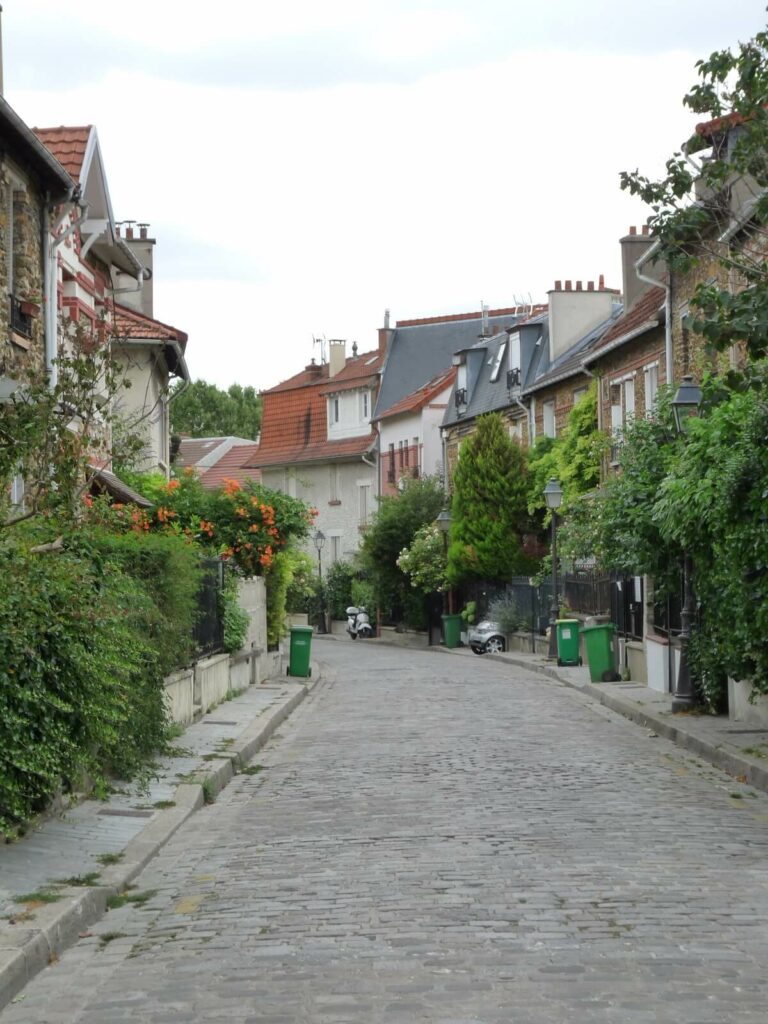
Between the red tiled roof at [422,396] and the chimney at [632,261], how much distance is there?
18603 mm

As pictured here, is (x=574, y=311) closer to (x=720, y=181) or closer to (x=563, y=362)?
(x=563, y=362)

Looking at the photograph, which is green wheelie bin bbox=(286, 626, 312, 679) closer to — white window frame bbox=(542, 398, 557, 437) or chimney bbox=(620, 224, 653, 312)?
chimney bbox=(620, 224, 653, 312)

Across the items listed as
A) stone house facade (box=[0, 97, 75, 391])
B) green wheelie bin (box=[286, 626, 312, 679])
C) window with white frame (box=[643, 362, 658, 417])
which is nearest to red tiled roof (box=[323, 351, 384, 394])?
window with white frame (box=[643, 362, 658, 417])

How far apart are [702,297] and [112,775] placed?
621 centimetres

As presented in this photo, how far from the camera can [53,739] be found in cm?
909

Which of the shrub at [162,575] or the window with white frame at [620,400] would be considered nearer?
the shrub at [162,575]

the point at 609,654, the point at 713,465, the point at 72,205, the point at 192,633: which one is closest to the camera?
the point at 713,465

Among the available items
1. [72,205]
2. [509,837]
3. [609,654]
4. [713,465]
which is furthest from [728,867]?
[609,654]

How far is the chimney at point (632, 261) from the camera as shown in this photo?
34938 mm

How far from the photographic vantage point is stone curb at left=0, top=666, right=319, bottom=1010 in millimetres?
6373

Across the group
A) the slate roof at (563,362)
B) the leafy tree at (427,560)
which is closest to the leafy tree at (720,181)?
the slate roof at (563,362)

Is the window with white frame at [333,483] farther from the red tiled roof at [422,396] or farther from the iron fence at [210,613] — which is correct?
the iron fence at [210,613]

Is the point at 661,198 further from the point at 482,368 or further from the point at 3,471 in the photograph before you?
the point at 482,368

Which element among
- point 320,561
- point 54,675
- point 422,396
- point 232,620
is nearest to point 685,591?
point 232,620
